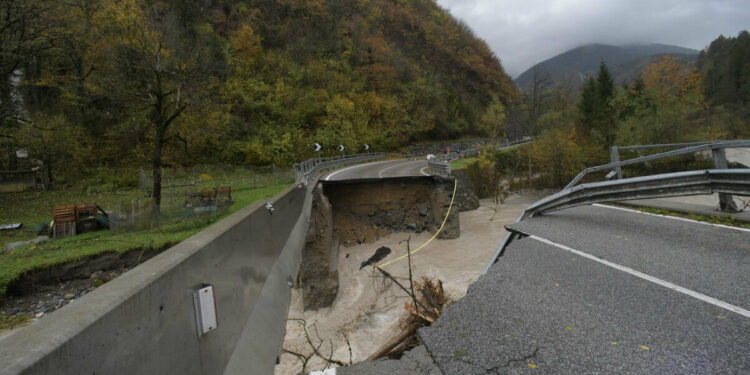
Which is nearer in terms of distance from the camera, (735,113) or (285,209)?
(285,209)

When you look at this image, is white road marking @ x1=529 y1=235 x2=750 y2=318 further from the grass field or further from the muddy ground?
the grass field

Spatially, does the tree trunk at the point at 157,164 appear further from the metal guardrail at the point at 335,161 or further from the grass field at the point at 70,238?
the metal guardrail at the point at 335,161

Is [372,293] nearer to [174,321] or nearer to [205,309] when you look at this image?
[205,309]

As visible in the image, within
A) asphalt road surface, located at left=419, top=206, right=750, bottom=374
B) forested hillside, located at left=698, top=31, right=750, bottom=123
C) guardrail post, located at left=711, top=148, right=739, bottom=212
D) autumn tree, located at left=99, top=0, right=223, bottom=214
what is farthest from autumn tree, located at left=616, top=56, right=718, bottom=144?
autumn tree, located at left=99, top=0, right=223, bottom=214

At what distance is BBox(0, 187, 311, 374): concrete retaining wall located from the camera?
122 centimetres

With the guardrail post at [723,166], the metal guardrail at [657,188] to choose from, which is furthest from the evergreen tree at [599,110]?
the metal guardrail at [657,188]

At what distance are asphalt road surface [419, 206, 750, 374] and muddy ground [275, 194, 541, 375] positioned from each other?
3.01m

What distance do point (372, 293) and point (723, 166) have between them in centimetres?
1071

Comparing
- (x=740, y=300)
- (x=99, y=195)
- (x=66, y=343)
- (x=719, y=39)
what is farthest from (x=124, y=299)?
(x=719, y=39)

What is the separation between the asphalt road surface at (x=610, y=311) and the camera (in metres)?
2.51

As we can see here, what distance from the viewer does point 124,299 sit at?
5.00 ft

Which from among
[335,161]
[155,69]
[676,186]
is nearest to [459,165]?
[335,161]

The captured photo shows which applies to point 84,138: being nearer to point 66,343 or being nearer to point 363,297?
point 363,297

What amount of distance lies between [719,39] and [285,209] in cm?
10634
